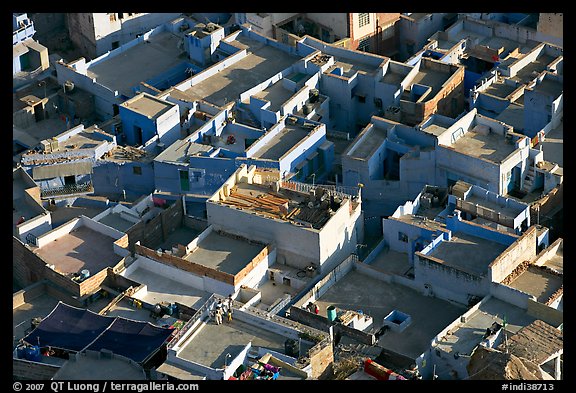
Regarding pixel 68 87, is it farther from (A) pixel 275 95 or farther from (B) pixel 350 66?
(B) pixel 350 66

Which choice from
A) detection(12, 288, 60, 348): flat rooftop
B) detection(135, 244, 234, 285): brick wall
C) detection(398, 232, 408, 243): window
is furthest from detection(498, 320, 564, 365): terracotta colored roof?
detection(12, 288, 60, 348): flat rooftop

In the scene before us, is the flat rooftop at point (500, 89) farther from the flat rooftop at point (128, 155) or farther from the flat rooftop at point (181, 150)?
the flat rooftop at point (128, 155)

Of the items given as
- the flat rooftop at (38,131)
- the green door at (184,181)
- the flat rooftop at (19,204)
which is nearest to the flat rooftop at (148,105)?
the green door at (184,181)

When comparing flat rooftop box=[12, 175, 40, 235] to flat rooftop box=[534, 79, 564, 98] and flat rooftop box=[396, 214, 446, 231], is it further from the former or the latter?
flat rooftop box=[534, 79, 564, 98]

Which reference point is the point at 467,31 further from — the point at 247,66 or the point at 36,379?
the point at 36,379

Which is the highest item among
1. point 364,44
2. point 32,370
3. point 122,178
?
point 364,44

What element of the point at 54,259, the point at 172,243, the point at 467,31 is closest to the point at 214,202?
the point at 172,243

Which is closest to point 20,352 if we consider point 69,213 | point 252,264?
point 252,264
